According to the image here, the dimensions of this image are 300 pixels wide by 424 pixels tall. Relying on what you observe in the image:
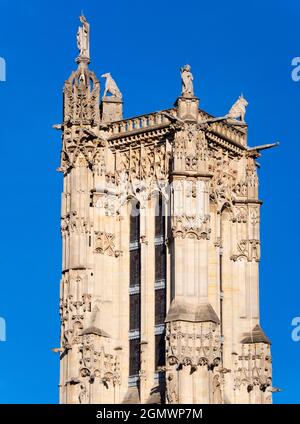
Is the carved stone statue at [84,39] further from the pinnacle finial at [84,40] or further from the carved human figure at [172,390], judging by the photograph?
the carved human figure at [172,390]

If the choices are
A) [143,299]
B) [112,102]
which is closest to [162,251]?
[143,299]

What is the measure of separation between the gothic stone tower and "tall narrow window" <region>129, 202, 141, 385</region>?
33 millimetres

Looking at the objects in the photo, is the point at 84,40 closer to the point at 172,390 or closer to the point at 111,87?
the point at 111,87

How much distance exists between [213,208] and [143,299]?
3.85 meters

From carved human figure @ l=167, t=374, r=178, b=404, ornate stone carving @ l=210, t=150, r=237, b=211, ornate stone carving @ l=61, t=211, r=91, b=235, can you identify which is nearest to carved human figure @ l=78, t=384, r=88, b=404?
carved human figure @ l=167, t=374, r=178, b=404

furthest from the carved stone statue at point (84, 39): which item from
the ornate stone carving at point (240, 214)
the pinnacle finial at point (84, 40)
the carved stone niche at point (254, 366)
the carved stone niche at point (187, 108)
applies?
the carved stone niche at point (254, 366)

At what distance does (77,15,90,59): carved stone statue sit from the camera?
68.3 m

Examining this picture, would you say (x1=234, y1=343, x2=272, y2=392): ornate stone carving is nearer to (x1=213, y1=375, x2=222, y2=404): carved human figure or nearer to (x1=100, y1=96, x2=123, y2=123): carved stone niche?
(x1=213, y1=375, x2=222, y2=404): carved human figure

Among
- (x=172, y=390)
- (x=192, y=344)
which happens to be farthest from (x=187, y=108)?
(x=172, y=390)

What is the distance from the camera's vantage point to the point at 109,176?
67188 millimetres

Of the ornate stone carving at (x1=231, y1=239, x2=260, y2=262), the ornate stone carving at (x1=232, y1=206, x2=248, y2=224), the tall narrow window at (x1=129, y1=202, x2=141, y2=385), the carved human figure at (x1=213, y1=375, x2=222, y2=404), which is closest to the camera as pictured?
the carved human figure at (x1=213, y1=375, x2=222, y2=404)
